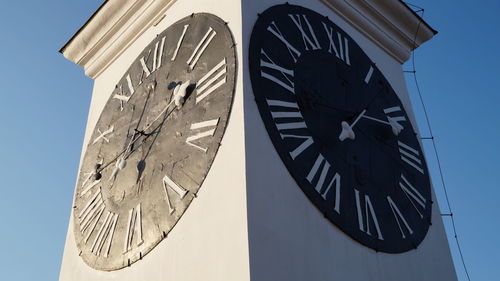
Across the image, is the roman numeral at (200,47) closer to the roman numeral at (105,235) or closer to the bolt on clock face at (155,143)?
the bolt on clock face at (155,143)

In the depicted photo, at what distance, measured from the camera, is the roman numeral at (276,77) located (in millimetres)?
3359

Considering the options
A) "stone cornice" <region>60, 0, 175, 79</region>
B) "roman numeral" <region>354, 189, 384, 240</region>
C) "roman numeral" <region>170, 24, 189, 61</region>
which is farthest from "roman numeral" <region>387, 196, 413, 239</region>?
"stone cornice" <region>60, 0, 175, 79</region>

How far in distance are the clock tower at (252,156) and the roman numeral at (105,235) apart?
1 centimetres

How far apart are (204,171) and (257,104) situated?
480 millimetres

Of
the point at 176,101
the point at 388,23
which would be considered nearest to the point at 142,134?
the point at 176,101

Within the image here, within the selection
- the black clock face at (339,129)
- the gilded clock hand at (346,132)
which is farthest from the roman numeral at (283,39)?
the gilded clock hand at (346,132)

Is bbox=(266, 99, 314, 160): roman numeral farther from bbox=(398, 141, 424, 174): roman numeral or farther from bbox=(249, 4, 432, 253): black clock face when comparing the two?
bbox=(398, 141, 424, 174): roman numeral

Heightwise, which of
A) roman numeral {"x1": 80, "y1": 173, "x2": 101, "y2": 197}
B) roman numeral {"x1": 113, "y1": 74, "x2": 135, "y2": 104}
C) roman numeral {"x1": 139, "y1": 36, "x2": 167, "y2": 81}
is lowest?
roman numeral {"x1": 80, "y1": 173, "x2": 101, "y2": 197}

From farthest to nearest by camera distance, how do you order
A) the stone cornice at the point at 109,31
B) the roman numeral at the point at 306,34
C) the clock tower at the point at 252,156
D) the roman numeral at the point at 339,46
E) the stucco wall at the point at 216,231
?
the stone cornice at the point at 109,31 < the roman numeral at the point at 339,46 < the roman numeral at the point at 306,34 < the clock tower at the point at 252,156 < the stucco wall at the point at 216,231

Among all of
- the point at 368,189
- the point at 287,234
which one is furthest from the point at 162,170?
the point at 368,189

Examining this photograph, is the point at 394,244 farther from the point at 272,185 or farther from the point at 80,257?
the point at 80,257

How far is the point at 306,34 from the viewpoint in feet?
12.9

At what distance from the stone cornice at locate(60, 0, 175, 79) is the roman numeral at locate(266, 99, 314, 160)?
161 cm

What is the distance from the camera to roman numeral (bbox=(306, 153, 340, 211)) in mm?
3207
